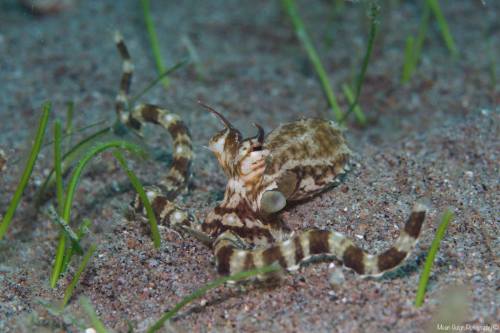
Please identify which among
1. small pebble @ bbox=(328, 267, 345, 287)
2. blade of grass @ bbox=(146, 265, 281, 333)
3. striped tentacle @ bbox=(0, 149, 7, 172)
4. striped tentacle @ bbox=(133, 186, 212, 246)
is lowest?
small pebble @ bbox=(328, 267, 345, 287)

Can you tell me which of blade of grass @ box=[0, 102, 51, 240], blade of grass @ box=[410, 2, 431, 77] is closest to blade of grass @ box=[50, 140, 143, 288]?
blade of grass @ box=[0, 102, 51, 240]

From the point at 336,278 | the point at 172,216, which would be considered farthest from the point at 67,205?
the point at 336,278

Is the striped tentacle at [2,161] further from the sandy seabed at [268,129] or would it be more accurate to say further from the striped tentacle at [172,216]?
the striped tentacle at [172,216]

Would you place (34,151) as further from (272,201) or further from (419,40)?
(419,40)

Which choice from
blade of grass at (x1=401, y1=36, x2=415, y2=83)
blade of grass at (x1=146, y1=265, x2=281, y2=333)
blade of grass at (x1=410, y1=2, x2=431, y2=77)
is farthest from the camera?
blade of grass at (x1=410, y1=2, x2=431, y2=77)

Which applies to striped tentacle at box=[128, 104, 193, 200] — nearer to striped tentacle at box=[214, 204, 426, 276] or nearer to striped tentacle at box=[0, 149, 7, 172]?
striped tentacle at box=[214, 204, 426, 276]

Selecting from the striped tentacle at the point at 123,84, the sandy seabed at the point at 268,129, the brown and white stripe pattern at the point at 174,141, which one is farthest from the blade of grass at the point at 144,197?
the striped tentacle at the point at 123,84

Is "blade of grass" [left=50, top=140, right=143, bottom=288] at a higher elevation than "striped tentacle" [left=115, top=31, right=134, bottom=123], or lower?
lower

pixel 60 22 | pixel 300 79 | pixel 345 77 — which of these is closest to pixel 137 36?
pixel 60 22

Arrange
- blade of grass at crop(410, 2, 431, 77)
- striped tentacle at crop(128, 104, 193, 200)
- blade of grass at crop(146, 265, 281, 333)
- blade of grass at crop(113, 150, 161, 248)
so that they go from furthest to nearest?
blade of grass at crop(410, 2, 431, 77)
striped tentacle at crop(128, 104, 193, 200)
blade of grass at crop(113, 150, 161, 248)
blade of grass at crop(146, 265, 281, 333)
